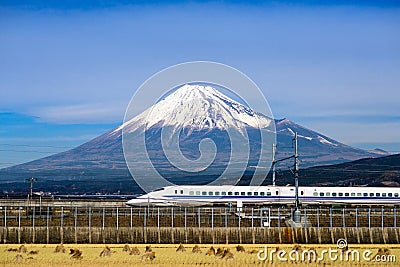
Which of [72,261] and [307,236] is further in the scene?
[307,236]

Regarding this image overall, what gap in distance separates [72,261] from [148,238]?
8589mm

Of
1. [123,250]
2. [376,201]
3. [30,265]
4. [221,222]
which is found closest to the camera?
[30,265]

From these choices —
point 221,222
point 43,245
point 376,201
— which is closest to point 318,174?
point 376,201

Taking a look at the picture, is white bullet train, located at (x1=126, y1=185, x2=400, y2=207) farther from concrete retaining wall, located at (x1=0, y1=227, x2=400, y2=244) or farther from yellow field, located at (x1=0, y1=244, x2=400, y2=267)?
yellow field, located at (x1=0, y1=244, x2=400, y2=267)

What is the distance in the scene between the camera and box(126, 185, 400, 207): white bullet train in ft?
223

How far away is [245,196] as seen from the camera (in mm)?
69500

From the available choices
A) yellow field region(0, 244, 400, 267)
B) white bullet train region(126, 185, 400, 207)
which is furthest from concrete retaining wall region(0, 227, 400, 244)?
white bullet train region(126, 185, 400, 207)

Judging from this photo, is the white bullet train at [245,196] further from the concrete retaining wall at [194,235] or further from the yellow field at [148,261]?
the yellow field at [148,261]

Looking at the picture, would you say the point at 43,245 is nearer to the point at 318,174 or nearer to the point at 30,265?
the point at 30,265

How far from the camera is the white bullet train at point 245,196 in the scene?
68.1 m

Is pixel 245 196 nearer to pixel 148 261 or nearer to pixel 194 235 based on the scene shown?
pixel 194 235

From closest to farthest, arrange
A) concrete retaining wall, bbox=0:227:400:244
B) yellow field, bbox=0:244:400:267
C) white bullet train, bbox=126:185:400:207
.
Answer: yellow field, bbox=0:244:400:267 < concrete retaining wall, bbox=0:227:400:244 < white bullet train, bbox=126:185:400:207

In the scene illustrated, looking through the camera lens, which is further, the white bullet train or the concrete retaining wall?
the white bullet train

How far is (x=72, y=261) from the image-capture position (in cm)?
2602
